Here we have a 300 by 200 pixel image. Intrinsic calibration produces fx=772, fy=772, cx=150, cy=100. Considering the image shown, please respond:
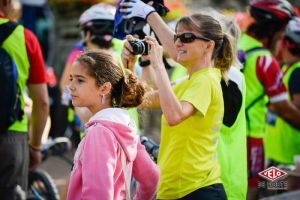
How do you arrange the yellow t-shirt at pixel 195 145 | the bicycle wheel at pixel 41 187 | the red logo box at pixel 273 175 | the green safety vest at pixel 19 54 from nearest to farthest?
the yellow t-shirt at pixel 195 145, the red logo box at pixel 273 175, the green safety vest at pixel 19 54, the bicycle wheel at pixel 41 187

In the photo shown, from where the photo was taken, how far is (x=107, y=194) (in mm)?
3773

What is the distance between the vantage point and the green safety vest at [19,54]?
5355mm

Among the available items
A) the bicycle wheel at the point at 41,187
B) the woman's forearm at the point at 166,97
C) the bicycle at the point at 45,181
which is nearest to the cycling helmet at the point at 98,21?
the bicycle at the point at 45,181

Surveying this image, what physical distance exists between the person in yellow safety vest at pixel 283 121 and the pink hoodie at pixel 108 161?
297 centimetres

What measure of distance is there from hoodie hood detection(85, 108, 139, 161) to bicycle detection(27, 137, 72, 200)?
2.71m

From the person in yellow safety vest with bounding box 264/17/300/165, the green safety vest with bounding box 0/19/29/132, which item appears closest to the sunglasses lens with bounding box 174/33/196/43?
the green safety vest with bounding box 0/19/29/132

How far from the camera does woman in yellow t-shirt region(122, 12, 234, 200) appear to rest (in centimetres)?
423

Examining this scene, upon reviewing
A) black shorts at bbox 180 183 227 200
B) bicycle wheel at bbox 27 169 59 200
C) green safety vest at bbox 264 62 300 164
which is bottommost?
bicycle wheel at bbox 27 169 59 200

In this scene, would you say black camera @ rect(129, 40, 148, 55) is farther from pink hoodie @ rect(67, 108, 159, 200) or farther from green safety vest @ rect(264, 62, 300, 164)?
green safety vest @ rect(264, 62, 300, 164)

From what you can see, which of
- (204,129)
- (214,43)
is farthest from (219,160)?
(214,43)

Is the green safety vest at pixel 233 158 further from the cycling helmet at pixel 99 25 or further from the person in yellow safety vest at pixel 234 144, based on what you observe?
the cycling helmet at pixel 99 25

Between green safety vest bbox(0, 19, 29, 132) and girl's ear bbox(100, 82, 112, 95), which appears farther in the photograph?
green safety vest bbox(0, 19, 29, 132)

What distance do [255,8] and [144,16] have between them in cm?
216

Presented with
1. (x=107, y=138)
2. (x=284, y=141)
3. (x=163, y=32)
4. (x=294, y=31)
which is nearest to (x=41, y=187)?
(x=284, y=141)
